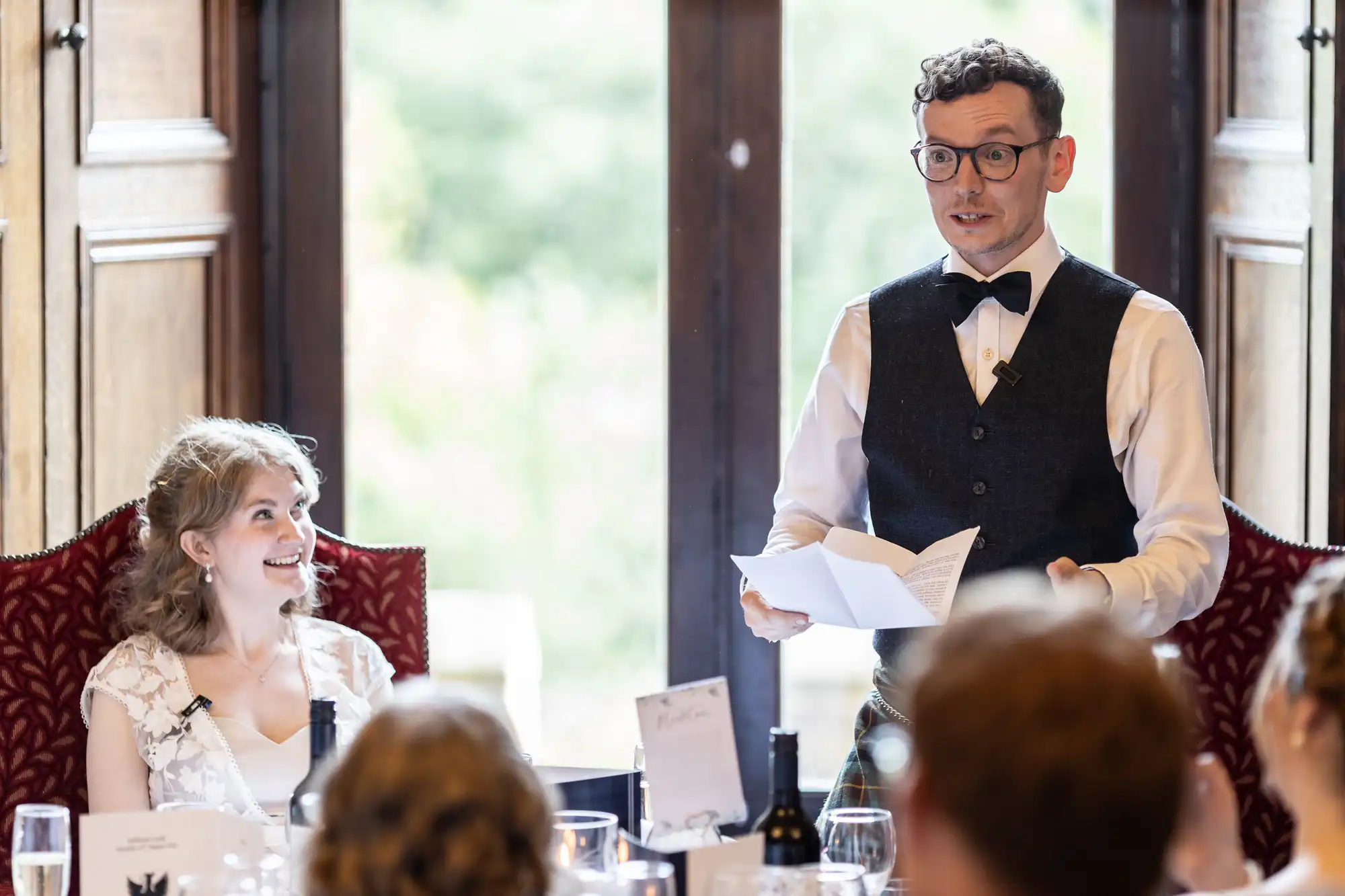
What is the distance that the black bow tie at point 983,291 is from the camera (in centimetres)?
239

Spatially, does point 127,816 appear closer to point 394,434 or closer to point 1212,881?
point 1212,881

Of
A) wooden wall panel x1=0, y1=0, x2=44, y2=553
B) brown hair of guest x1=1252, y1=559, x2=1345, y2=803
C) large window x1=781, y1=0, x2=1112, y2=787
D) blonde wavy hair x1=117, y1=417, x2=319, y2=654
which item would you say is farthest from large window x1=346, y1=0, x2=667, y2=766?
brown hair of guest x1=1252, y1=559, x2=1345, y2=803

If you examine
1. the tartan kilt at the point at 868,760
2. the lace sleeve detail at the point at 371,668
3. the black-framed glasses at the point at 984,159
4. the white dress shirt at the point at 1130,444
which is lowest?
the tartan kilt at the point at 868,760

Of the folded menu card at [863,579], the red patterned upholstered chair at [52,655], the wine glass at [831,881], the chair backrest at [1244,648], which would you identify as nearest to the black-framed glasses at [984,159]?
the folded menu card at [863,579]

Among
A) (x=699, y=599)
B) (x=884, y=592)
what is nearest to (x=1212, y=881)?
(x=884, y=592)

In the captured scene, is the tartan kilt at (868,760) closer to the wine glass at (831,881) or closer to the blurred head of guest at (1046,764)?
the wine glass at (831,881)

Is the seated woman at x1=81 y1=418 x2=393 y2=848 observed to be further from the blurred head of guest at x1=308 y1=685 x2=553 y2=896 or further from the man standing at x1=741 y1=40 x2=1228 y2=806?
the blurred head of guest at x1=308 y1=685 x2=553 y2=896

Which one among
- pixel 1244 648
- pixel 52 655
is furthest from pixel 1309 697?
pixel 52 655

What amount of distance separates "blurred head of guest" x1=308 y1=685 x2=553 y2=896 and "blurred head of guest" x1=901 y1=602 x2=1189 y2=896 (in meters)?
0.27

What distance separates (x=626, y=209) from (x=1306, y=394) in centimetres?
133

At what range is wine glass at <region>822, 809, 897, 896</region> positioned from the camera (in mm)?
1743

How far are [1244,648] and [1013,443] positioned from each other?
0.62 meters

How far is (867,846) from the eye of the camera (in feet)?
5.72

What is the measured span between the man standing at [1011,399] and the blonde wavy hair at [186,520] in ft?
2.58
